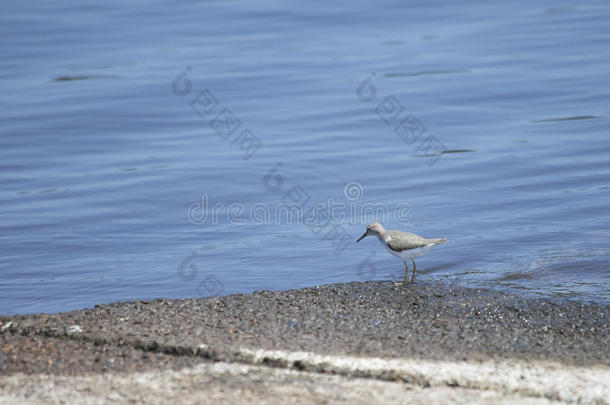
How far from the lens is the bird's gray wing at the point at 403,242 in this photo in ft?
33.8

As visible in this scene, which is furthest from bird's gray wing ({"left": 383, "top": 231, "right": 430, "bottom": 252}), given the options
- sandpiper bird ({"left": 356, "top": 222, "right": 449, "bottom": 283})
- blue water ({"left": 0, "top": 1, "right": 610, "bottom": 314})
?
blue water ({"left": 0, "top": 1, "right": 610, "bottom": 314})

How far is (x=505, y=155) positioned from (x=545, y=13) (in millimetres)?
15774

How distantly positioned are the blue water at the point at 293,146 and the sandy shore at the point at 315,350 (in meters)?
1.43

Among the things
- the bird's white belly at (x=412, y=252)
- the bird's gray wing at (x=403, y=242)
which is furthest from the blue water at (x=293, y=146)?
the bird's gray wing at (x=403, y=242)

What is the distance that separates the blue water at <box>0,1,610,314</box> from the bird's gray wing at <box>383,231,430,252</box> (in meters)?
0.69

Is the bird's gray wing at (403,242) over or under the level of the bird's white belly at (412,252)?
over

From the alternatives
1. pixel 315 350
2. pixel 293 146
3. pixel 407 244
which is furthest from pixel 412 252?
pixel 293 146

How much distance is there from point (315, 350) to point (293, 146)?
36.4 feet

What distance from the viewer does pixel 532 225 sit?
43.1 ft

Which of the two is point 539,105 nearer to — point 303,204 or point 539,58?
point 539,58

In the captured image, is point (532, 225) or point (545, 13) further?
point (545, 13)

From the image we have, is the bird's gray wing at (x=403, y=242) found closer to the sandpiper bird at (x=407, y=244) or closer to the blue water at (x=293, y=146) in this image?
the sandpiper bird at (x=407, y=244)

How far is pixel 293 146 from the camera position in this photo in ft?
60.1

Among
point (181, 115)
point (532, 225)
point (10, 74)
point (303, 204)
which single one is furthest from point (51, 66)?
point (532, 225)
